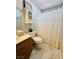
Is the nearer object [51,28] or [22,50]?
[22,50]

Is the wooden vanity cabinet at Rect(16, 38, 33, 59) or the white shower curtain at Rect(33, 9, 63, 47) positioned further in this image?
the white shower curtain at Rect(33, 9, 63, 47)

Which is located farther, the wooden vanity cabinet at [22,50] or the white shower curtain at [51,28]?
the white shower curtain at [51,28]

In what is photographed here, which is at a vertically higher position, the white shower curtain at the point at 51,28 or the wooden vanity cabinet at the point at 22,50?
the white shower curtain at the point at 51,28

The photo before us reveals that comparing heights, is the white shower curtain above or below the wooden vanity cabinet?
above

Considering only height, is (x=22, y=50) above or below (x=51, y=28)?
below
